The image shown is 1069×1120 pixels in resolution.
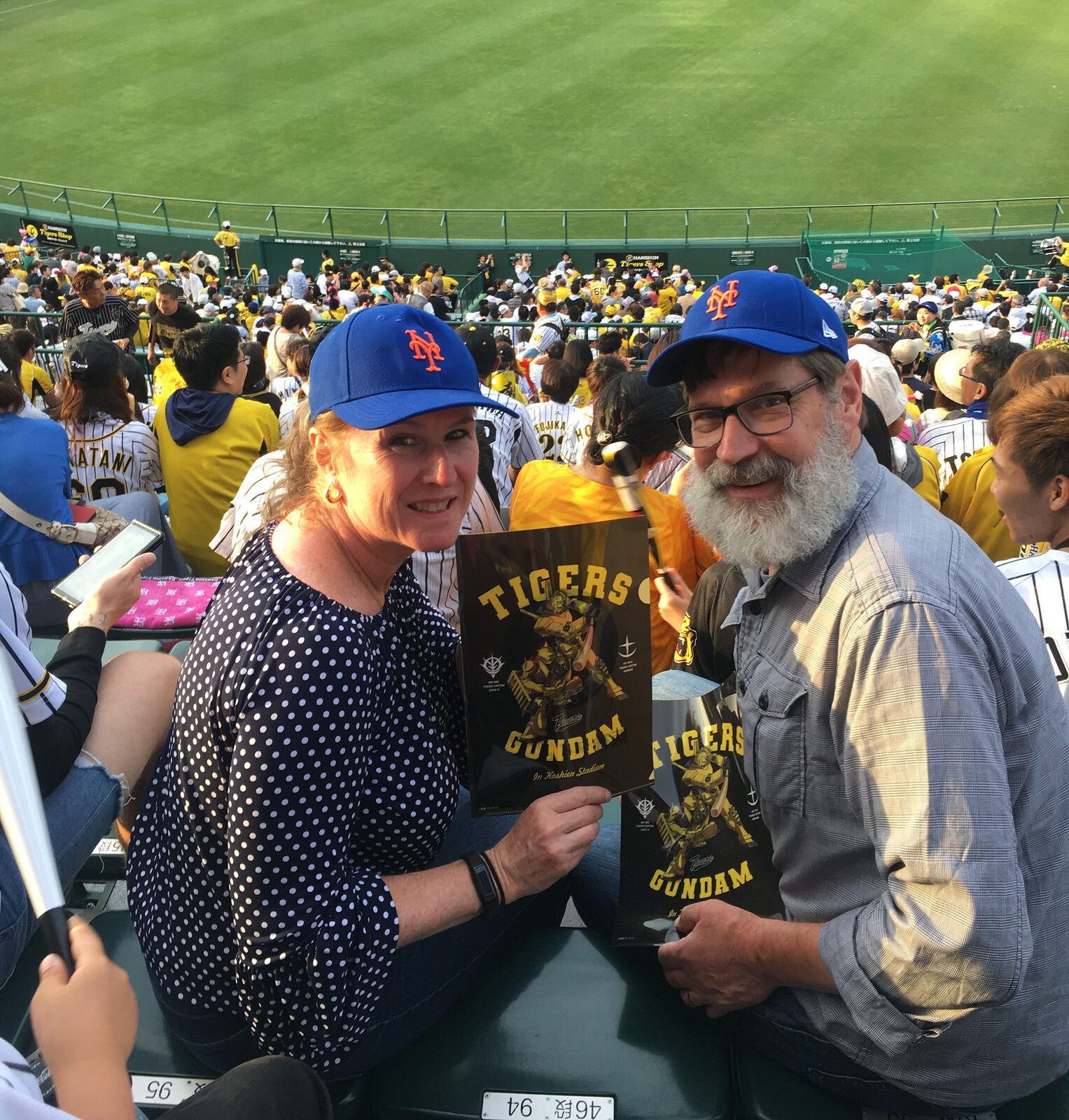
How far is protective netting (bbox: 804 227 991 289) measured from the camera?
24109 millimetres

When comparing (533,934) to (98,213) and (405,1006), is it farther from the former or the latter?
(98,213)

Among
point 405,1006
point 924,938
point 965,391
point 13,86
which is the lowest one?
point 405,1006

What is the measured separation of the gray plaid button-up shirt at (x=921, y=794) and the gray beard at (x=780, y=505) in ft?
0.12

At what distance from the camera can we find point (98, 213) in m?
30.2

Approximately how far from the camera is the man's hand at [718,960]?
69.9 inches

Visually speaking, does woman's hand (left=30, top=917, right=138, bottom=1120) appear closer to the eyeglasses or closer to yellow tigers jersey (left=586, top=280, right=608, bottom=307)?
the eyeglasses

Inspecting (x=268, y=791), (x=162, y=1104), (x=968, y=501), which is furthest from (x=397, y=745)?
(x=968, y=501)

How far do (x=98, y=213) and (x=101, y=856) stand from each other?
107 feet

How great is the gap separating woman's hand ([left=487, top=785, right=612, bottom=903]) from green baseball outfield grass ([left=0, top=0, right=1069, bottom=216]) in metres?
30.9

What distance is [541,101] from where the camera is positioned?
3603 cm

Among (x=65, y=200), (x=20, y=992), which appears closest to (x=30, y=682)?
(x=20, y=992)

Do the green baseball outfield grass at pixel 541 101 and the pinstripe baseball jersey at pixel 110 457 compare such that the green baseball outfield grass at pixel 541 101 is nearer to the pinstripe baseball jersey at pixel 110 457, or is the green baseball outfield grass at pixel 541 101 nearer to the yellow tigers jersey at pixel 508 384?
the yellow tigers jersey at pixel 508 384

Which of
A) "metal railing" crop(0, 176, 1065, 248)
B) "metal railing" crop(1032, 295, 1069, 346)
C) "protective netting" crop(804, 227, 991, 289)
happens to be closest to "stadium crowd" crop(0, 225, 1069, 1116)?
"metal railing" crop(1032, 295, 1069, 346)

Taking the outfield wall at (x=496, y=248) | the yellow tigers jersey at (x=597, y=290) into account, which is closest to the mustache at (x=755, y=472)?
the yellow tigers jersey at (x=597, y=290)
